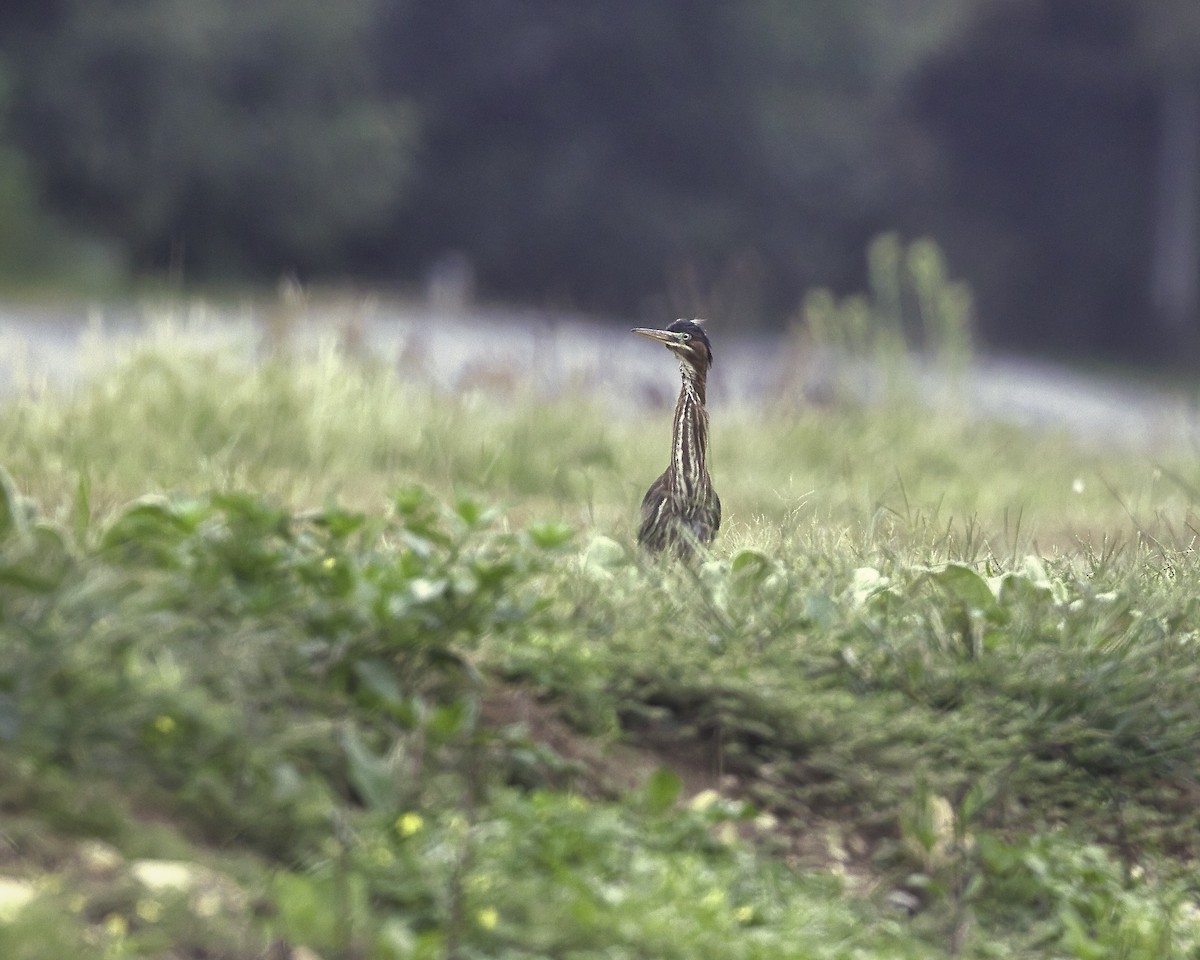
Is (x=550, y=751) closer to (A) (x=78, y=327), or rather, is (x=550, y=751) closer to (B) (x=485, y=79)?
(A) (x=78, y=327)

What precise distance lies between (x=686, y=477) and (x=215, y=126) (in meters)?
23.7

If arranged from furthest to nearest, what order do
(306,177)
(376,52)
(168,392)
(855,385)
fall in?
(376,52) < (306,177) < (855,385) < (168,392)

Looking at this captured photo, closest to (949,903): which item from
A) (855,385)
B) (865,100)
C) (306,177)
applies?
(855,385)

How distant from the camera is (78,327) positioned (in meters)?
17.5

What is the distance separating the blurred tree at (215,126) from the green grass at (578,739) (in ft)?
74.0

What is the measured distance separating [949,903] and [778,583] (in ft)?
3.05

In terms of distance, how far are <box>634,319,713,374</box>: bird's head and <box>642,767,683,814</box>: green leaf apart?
1.76 metres

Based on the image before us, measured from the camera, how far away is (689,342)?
4676 mm

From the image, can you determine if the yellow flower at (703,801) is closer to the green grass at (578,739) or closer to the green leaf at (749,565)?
the green grass at (578,739)

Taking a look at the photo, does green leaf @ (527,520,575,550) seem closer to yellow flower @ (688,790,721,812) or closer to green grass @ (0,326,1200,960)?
green grass @ (0,326,1200,960)

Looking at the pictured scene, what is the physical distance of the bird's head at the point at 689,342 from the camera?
183 inches

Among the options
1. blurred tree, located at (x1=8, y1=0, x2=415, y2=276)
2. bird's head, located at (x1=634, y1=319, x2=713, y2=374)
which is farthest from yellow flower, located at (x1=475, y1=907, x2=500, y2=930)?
blurred tree, located at (x1=8, y1=0, x2=415, y2=276)

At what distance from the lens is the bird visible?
433 cm

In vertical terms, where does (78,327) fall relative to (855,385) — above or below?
below
